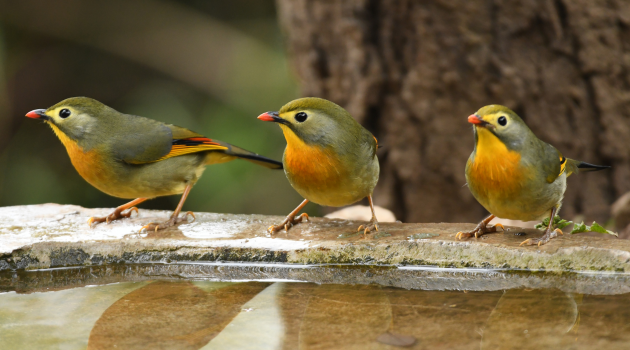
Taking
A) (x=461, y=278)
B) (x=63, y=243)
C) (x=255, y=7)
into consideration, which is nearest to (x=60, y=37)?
(x=255, y=7)

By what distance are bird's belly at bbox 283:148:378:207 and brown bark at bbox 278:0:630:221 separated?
2.38 metres

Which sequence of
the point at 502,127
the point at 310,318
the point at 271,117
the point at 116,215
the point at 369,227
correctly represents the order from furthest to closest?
the point at 116,215
the point at 369,227
the point at 271,117
the point at 502,127
the point at 310,318

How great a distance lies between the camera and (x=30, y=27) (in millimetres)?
9328

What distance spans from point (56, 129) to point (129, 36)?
513cm

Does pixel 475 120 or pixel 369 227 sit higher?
pixel 475 120

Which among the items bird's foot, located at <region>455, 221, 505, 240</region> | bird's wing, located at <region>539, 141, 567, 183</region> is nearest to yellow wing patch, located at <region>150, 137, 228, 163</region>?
bird's foot, located at <region>455, 221, 505, 240</region>

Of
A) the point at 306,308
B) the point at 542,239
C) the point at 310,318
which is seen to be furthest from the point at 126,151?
→ the point at 542,239

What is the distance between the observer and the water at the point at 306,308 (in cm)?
285

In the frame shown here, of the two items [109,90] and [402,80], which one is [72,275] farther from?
[109,90]

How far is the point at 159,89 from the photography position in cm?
949

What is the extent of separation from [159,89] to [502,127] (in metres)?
6.70

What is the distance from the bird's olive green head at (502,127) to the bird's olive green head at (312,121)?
887 millimetres

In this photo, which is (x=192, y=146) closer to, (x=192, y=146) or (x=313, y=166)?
(x=192, y=146)

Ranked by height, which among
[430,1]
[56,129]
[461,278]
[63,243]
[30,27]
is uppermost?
[30,27]
